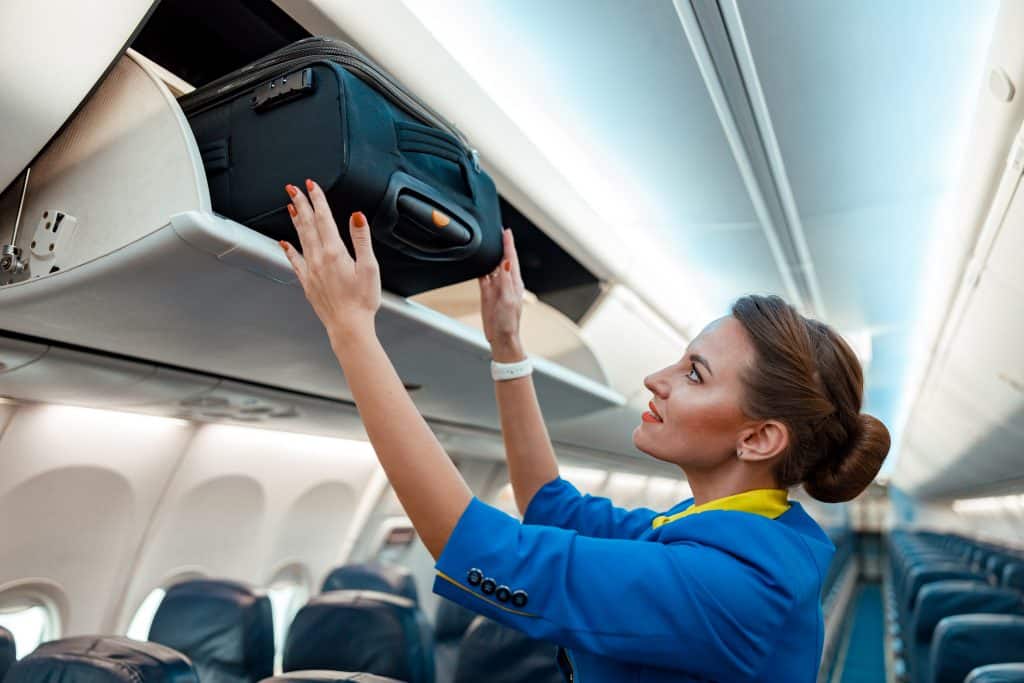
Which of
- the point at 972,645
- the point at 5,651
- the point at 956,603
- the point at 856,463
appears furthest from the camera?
the point at 956,603

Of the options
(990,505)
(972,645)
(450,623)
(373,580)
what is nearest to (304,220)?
(373,580)

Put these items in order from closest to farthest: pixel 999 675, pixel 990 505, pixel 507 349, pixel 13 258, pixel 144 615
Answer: pixel 13 258, pixel 507 349, pixel 999 675, pixel 144 615, pixel 990 505

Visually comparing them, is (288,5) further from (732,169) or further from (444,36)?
(732,169)

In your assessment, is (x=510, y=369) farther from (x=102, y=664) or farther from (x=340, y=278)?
(x=102, y=664)

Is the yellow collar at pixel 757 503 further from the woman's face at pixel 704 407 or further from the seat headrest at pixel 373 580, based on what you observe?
the seat headrest at pixel 373 580

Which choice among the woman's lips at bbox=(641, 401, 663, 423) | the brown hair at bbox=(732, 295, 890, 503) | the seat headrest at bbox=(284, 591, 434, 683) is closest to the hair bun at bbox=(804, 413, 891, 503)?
the brown hair at bbox=(732, 295, 890, 503)

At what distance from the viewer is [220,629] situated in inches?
143

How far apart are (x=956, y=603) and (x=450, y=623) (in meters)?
3.57

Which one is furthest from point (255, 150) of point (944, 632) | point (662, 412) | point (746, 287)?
point (944, 632)

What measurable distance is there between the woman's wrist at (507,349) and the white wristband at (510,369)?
0.01m

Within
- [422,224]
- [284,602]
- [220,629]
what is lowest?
[284,602]

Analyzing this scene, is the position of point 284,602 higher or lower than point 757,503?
lower

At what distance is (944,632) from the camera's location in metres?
3.93

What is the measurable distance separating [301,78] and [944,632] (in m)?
4.09
